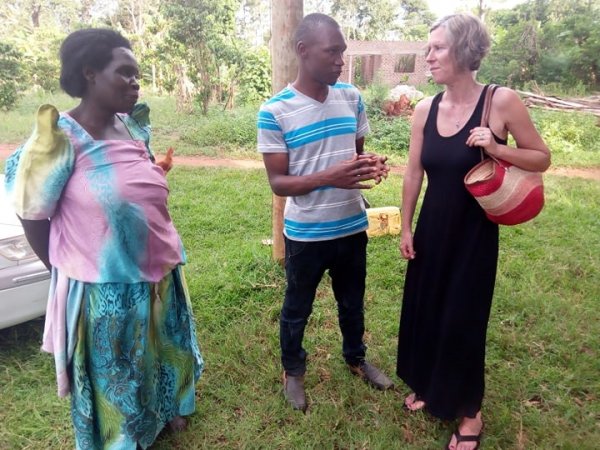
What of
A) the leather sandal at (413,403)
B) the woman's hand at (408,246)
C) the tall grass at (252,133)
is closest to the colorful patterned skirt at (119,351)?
the woman's hand at (408,246)

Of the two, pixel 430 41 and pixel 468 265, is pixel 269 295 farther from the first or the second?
pixel 430 41

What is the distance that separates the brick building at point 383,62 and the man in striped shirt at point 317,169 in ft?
51.2

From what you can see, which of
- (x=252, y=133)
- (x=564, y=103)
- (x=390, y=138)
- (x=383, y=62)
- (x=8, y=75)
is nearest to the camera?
(x=390, y=138)

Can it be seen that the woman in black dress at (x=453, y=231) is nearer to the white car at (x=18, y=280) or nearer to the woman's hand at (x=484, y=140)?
the woman's hand at (x=484, y=140)

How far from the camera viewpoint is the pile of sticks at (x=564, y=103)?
38.4 ft

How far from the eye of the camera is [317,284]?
2342mm

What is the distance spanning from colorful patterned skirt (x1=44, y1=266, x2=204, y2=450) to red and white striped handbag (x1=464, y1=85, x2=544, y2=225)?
131 centimetres

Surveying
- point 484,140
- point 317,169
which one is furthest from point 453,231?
point 317,169

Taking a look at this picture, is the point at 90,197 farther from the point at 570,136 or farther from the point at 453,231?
the point at 570,136

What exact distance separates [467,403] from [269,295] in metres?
1.69

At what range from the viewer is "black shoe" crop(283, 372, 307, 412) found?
246 centimetres

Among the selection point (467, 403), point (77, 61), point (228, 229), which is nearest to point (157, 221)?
point (77, 61)

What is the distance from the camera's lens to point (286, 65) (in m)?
3.15

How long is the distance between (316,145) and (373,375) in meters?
1.36
